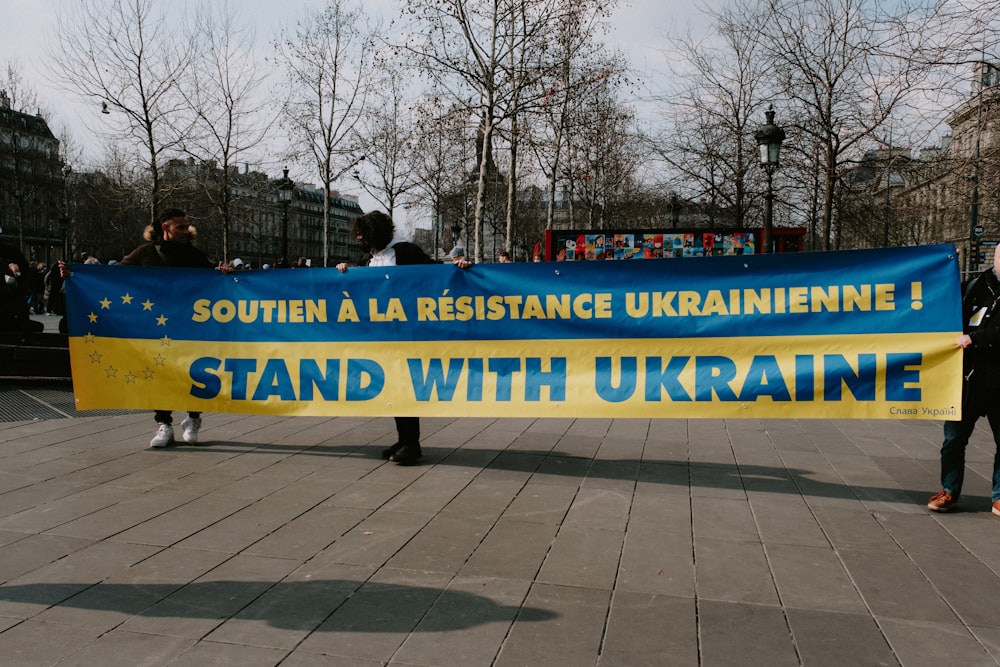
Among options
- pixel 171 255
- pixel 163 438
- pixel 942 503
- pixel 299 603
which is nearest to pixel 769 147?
pixel 942 503

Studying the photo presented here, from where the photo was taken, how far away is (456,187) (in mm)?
52469

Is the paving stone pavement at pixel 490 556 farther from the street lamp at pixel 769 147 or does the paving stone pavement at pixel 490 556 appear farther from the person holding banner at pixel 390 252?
the street lamp at pixel 769 147

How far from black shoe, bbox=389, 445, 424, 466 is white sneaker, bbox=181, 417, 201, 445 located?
185 cm

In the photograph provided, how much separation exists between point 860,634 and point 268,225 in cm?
13501

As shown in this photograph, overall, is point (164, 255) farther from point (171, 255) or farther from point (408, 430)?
point (408, 430)

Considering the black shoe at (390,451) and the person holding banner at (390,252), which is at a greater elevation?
the person holding banner at (390,252)

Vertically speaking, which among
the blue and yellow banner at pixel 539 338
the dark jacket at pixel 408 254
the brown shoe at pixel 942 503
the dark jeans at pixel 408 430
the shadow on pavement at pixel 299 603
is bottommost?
the shadow on pavement at pixel 299 603

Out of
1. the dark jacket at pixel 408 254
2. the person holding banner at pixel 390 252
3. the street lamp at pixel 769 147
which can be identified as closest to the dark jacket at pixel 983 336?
the person holding banner at pixel 390 252

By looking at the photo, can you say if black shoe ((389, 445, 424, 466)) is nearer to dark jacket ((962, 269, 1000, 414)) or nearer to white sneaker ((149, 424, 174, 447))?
white sneaker ((149, 424, 174, 447))

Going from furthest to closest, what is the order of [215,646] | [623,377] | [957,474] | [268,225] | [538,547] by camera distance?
[268,225]
[623,377]
[957,474]
[538,547]
[215,646]

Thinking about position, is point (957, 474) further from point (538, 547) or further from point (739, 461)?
point (538, 547)

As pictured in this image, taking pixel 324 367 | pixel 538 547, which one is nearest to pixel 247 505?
pixel 324 367

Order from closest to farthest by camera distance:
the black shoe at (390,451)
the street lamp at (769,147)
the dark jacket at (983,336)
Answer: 1. the dark jacket at (983,336)
2. the black shoe at (390,451)
3. the street lamp at (769,147)

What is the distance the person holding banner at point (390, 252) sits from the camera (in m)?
6.08
